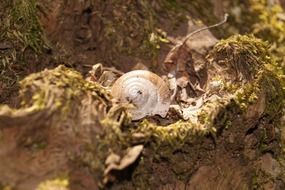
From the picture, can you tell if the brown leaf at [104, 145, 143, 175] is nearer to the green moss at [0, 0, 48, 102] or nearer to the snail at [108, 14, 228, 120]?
the snail at [108, 14, 228, 120]

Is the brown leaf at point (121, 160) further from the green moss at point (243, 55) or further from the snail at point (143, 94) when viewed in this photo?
the green moss at point (243, 55)

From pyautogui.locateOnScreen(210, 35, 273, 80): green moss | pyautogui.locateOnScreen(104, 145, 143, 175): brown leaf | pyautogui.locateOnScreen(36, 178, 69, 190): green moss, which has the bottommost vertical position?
pyautogui.locateOnScreen(36, 178, 69, 190): green moss

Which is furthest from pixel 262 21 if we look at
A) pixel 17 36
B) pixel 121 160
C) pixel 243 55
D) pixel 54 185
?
pixel 54 185

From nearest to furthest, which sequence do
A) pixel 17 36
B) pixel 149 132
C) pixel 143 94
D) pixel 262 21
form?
1. pixel 149 132
2. pixel 143 94
3. pixel 17 36
4. pixel 262 21

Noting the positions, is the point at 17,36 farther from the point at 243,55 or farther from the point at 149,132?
the point at 243,55

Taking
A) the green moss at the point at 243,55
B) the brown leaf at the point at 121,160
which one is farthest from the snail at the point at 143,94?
the green moss at the point at 243,55

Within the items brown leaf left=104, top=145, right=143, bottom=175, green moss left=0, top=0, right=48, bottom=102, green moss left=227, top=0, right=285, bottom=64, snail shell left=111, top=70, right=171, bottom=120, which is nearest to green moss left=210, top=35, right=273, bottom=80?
snail shell left=111, top=70, right=171, bottom=120

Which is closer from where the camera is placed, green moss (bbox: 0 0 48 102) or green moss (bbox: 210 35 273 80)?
green moss (bbox: 210 35 273 80)

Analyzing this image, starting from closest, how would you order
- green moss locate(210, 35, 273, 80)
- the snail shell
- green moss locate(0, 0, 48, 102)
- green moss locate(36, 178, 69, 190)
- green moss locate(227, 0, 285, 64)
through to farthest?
1. green moss locate(36, 178, 69, 190)
2. the snail shell
3. green moss locate(210, 35, 273, 80)
4. green moss locate(0, 0, 48, 102)
5. green moss locate(227, 0, 285, 64)

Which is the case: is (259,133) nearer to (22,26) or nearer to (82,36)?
(82,36)
